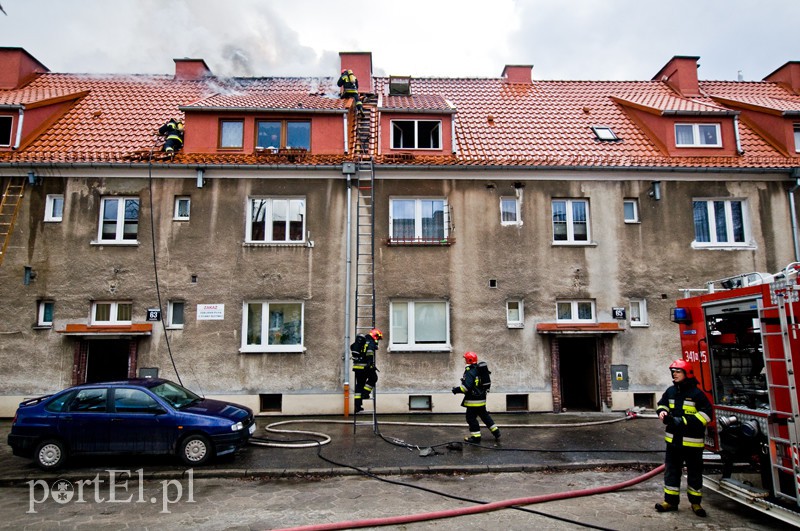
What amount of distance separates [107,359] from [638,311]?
14.4 m

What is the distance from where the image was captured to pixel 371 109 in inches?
630

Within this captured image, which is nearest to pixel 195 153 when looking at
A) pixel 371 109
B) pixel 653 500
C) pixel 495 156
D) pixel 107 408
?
pixel 371 109

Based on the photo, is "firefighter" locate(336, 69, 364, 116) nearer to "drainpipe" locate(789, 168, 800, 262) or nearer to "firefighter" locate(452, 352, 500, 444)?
"firefighter" locate(452, 352, 500, 444)

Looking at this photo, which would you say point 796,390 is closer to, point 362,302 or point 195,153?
point 362,302

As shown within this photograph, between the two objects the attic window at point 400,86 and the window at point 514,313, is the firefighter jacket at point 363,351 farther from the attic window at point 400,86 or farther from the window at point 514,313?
the attic window at point 400,86

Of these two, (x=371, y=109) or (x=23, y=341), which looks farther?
(x=371, y=109)

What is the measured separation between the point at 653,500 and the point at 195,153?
1290 cm

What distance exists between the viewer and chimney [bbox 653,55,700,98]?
57.9 feet

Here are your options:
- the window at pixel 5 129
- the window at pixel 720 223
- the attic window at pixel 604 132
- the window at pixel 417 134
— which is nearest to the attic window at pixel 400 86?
the window at pixel 417 134

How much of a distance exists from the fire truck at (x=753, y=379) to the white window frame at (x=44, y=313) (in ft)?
45.7

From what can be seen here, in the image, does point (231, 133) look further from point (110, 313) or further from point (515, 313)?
point (515, 313)

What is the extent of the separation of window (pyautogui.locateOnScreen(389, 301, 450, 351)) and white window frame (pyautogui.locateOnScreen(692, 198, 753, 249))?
7.08 meters

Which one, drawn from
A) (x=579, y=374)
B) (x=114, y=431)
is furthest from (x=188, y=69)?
(x=579, y=374)

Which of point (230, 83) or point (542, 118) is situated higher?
point (230, 83)
